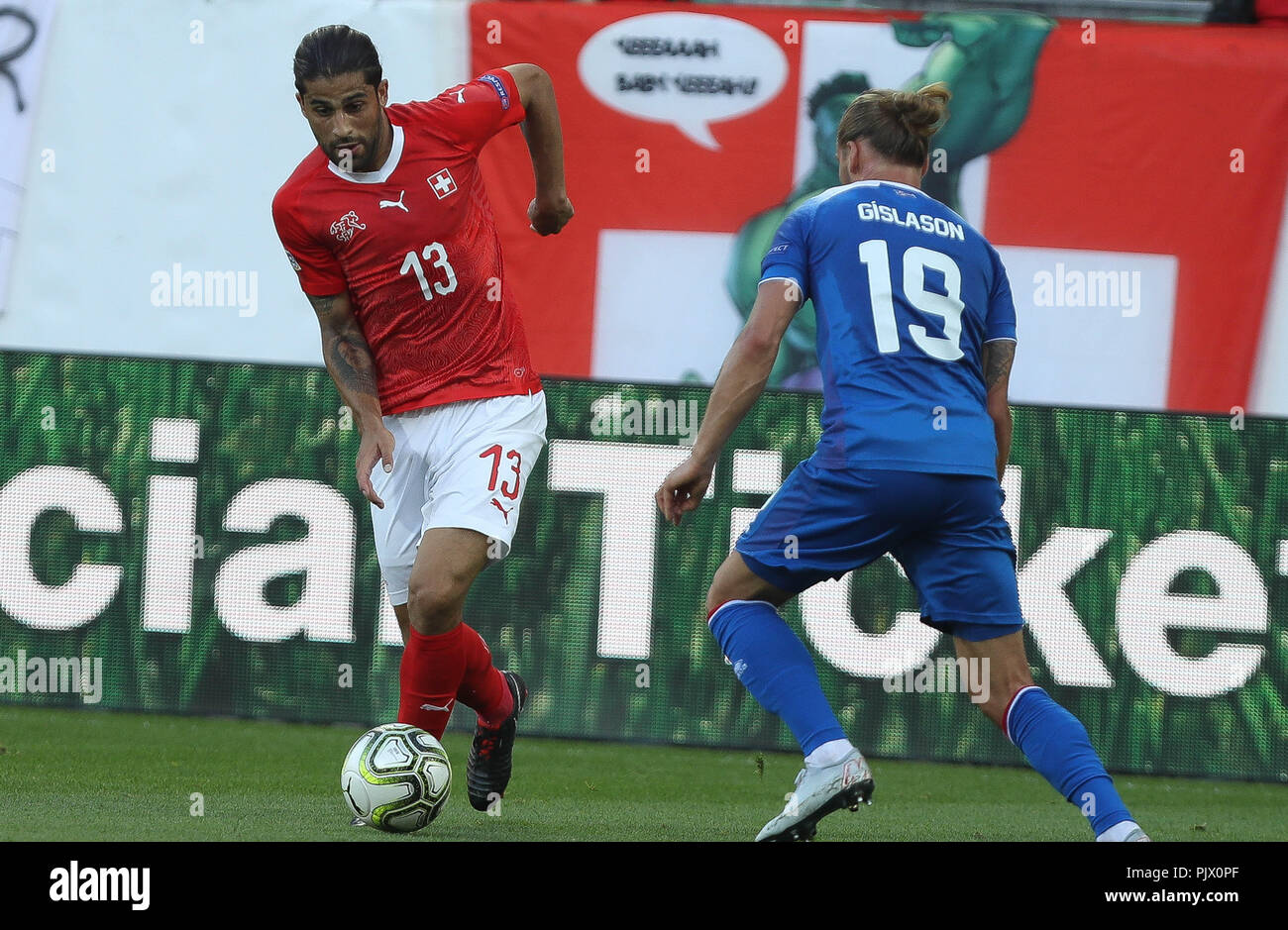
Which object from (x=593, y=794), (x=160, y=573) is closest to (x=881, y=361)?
(x=593, y=794)

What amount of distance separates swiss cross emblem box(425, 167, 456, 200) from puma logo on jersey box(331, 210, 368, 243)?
26 cm

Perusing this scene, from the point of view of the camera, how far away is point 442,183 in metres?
5.08

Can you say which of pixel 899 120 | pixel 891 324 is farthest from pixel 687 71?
pixel 891 324

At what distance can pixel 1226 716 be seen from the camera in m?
7.37

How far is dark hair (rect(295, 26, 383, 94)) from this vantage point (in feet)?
15.5

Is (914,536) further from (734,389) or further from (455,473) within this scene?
(455,473)

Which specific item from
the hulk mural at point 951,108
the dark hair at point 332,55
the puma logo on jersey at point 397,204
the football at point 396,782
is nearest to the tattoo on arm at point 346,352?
the puma logo on jersey at point 397,204

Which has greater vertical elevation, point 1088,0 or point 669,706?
point 1088,0

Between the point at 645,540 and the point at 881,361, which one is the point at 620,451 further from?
the point at 881,361

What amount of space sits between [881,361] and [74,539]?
15.4 ft

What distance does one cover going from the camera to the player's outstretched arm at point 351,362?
502 cm

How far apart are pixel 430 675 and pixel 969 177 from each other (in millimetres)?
6946
